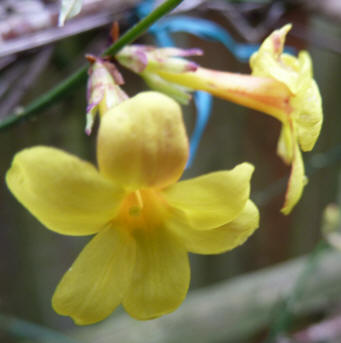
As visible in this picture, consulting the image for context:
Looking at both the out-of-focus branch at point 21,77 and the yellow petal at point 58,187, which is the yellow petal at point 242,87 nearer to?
the yellow petal at point 58,187

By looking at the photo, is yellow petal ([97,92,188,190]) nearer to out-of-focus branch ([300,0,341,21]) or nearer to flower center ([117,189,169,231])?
flower center ([117,189,169,231])

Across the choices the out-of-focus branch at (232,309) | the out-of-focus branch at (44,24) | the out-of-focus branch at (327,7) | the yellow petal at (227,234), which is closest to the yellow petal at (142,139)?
the yellow petal at (227,234)

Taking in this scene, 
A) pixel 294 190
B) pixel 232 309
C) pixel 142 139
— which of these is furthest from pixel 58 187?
pixel 232 309

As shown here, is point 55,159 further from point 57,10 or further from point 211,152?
point 211,152

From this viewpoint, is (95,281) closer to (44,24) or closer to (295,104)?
(295,104)

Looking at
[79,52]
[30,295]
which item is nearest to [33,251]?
[30,295]

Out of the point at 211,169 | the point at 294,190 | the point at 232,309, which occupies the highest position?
the point at 294,190

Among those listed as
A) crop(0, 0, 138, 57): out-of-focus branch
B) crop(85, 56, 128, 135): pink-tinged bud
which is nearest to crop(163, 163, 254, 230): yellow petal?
crop(85, 56, 128, 135): pink-tinged bud
